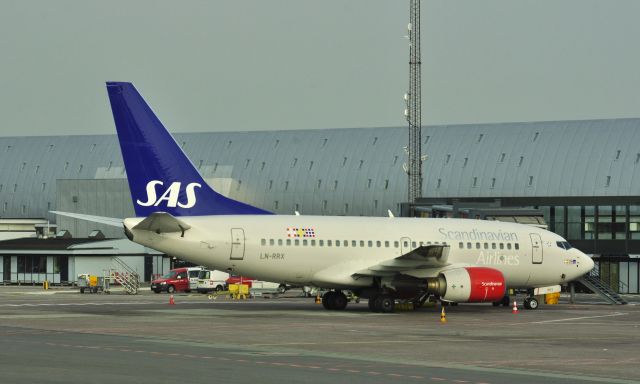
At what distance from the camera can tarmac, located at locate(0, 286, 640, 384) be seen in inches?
867

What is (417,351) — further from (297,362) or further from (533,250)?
(533,250)

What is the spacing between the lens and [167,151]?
42531mm

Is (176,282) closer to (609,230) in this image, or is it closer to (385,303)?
(609,230)

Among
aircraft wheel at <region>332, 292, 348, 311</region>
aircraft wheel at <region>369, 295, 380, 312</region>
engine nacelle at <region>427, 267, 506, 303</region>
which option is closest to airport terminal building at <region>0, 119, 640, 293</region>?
aircraft wheel at <region>332, 292, 348, 311</region>

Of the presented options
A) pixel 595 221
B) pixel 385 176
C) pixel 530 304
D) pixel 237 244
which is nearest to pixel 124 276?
pixel 385 176

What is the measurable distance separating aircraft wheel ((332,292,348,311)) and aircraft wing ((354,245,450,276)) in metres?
2.91

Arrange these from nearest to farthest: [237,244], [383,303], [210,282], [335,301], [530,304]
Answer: [237,244] → [383,303] → [335,301] → [530,304] → [210,282]

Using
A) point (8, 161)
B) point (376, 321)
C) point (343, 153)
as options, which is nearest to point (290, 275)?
point (376, 321)

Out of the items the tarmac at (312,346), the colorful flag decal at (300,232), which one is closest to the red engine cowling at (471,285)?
the tarmac at (312,346)

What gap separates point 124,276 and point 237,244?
39.4m

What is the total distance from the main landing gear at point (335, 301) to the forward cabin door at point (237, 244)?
6098mm

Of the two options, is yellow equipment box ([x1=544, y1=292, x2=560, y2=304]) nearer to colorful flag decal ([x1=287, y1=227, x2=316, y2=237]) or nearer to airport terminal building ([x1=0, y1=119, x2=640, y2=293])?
airport terminal building ([x1=0, y1=119, x2=640, y2=293])

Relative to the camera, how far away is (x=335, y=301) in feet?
156

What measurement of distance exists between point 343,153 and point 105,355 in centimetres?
7112
